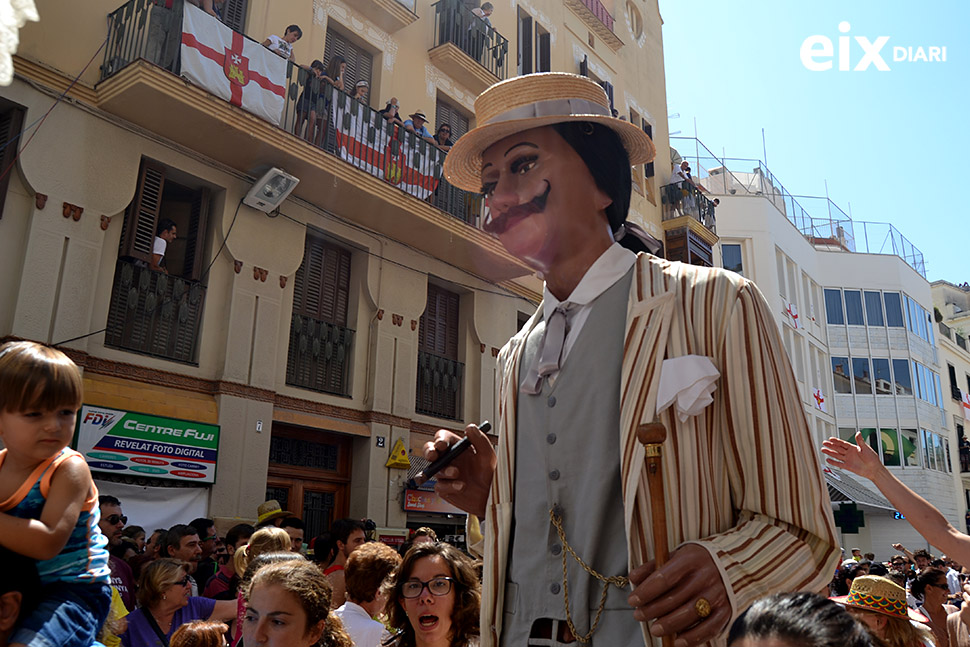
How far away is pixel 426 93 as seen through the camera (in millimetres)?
14555

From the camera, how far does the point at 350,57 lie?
44.2ft

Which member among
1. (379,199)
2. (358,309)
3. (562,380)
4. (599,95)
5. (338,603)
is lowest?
(338,603)

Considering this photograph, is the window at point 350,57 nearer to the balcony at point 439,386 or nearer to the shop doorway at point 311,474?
the balcony at point 439,386

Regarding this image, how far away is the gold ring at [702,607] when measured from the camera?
1462mm

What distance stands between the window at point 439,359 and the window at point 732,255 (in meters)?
16.5

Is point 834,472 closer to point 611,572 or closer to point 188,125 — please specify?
point 188,125

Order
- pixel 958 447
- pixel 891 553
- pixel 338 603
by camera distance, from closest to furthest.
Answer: pixel 338 603 < pixel 891 553 < pixel 958 447

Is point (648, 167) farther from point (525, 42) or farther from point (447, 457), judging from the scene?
point (447, 457)

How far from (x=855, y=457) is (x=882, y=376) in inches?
1291

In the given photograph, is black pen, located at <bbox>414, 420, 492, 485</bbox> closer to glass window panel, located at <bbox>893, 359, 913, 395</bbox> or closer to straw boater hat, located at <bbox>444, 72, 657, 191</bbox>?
straw boater hat, located at <bbox>444, 72, 657, 191</bbox>

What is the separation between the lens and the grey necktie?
201 centimetres

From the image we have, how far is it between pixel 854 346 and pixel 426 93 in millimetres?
24427

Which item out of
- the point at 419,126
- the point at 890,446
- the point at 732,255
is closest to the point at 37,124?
the point at 419,126

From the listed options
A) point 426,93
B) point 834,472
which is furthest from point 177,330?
point 834,472
